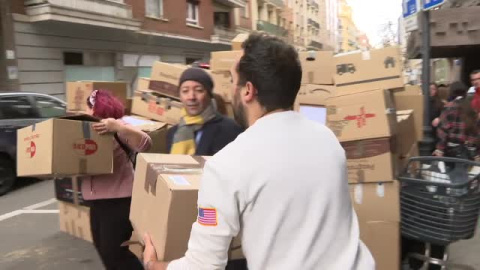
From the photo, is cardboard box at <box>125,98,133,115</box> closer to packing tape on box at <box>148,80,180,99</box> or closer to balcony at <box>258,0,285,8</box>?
packing tape on box at <box>148,80,180,99</box>

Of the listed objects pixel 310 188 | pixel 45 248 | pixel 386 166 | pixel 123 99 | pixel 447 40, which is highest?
pixel 447 40

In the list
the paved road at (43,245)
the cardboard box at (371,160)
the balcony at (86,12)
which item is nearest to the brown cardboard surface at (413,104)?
the paved road at (43,245)

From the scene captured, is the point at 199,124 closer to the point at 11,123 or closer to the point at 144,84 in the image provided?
the point at 144,84

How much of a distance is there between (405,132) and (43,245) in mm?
3704

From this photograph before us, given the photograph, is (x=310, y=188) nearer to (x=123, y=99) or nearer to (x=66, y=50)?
(x=123, y=99)

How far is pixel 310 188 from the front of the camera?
1.30 metres

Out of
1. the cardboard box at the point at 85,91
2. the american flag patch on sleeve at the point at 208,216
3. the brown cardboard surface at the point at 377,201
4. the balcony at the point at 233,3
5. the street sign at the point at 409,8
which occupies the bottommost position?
the brown cardboard surface at the point at 377,201

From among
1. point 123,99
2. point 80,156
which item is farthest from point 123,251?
point 123,99

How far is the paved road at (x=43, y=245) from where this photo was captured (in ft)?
14.4

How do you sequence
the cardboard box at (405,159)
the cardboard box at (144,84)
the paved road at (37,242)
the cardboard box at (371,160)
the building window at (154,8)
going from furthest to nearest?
the building window at (154,8)
the cardboard box at (144,84)
the paved road at (37,242)
the cardboard box at (405,159)
the cardboard box at (371,160)

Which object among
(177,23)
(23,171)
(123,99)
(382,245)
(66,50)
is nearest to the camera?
(23,171)

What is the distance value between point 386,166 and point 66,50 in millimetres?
14507

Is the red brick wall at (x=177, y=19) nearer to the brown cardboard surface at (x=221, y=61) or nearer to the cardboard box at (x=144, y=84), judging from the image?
the cardboard box at (x=144, y=84)

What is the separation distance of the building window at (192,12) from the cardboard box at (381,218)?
21222mm
